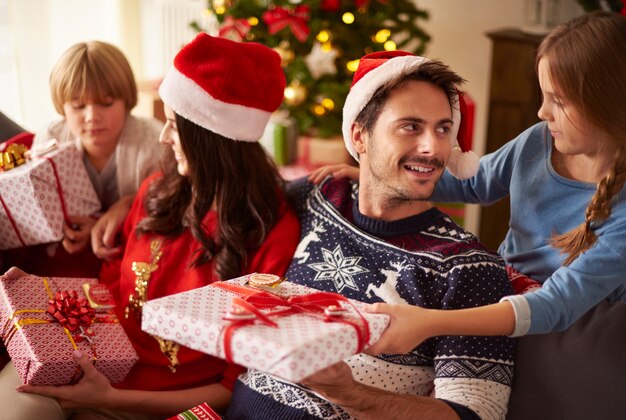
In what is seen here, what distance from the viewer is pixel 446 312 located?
4.25ft

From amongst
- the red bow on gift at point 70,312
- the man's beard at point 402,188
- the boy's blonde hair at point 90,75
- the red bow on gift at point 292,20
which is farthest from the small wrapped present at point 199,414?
the red bow on gift at point 292,20

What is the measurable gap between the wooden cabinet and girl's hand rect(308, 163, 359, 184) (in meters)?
1.99

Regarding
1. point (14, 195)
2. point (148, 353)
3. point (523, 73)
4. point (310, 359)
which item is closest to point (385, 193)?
point (310, 359)

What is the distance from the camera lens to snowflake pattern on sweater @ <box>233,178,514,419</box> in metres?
1.42

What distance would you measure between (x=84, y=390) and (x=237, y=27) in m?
2.36

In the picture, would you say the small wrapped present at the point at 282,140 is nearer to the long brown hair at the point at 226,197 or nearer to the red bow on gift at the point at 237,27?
the red bow on gift at the point at 237,27

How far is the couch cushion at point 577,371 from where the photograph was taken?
4.58 feet

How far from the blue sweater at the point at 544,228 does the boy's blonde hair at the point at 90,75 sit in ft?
3.48

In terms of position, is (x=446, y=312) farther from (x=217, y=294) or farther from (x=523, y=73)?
(x=523, y=73)

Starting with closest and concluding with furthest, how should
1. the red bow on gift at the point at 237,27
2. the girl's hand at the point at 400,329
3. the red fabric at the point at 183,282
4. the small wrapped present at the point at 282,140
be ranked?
the girl's hand at the point at 400,329
the red fabric at the point at 183,282
the red bow on gift at the point at 237,27
the small wrapped present at the point at 282,140

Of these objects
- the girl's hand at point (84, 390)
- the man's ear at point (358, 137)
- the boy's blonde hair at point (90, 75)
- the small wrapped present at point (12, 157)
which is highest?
the boy's blonde hair at point (90, 75)

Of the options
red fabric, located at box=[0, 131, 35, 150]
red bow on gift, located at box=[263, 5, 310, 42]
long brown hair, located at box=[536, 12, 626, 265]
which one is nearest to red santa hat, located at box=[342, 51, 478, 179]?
long brown hair, located at box=[536, 12, 626, 265]

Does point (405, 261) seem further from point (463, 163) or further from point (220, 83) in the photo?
point (220, 83)

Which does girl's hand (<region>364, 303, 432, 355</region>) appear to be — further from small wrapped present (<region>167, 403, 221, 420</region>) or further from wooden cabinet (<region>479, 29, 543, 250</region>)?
wooden cabinet (<region>479, 29, 543, 250</region>)
